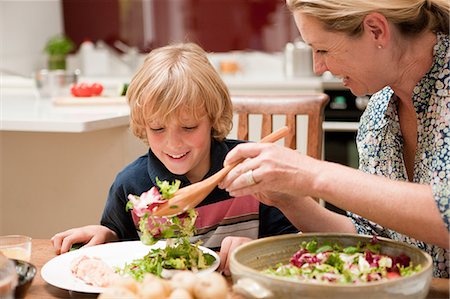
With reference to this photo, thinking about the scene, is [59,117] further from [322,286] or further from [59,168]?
[322,286]

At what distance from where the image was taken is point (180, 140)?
166 centimetres

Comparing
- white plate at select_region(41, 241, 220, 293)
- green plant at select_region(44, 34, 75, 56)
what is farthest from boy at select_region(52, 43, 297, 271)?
green plant at select_region(44, 34, 75, 56)

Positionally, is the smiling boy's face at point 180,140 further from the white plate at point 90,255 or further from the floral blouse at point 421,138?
the floral blouse at point 421,138

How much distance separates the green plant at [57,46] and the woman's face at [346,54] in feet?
11.9

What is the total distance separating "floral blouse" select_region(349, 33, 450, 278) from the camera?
1.44 metres

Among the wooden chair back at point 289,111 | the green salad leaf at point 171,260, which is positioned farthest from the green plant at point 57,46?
the green salad leaf at point 171,260

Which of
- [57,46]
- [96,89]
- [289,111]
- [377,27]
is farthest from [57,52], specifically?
[377,27]

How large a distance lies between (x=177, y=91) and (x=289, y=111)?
51cm

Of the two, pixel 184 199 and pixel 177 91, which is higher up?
pixel 177 91

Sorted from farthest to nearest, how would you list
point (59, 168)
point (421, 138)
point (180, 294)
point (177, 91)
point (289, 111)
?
point (59, 168)
point (289, 111)
point (177, 91)
point (421, 138)
point (180, 294)

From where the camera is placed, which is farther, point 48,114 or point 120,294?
point 48,114

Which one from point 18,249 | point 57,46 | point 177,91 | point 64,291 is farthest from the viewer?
point 57,46

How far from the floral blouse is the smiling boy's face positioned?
0.38m

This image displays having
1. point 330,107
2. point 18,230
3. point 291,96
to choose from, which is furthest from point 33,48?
point 291,96
